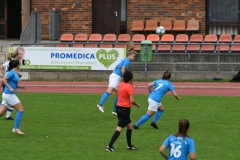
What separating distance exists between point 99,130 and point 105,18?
2089cm

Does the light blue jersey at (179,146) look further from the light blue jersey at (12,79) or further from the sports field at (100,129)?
the light blue jersey at (12,79)

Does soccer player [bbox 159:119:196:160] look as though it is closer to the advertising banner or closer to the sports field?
the sports field

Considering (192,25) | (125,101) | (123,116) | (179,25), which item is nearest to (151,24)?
(179,25)

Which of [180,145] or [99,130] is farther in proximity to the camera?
[99,130]

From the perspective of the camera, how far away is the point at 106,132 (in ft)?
57.0

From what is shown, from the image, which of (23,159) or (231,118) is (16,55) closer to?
(23,159)

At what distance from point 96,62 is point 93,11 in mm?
7883

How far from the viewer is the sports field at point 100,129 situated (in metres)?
14.6

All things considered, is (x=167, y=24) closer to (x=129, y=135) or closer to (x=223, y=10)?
(x=223, y=10)

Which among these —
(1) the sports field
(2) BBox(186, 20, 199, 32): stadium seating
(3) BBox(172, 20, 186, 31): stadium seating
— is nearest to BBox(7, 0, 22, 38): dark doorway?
(3) BBox(172, 20, 186, 31): stadium seating

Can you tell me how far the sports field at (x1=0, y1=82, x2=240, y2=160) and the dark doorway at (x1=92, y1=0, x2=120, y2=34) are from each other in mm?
13128

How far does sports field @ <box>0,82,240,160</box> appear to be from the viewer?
14648 millimetres

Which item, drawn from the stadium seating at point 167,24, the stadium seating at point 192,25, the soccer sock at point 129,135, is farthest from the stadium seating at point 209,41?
the soccer sock at point 129,135

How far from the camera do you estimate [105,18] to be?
38156 millimetres
